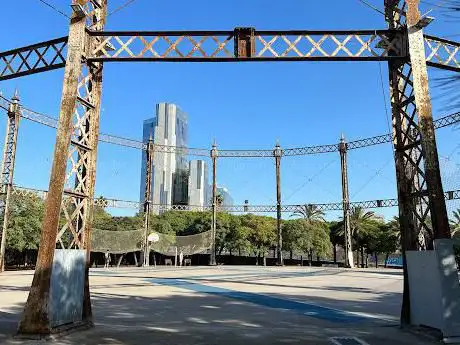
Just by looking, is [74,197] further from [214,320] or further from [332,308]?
[332,308]

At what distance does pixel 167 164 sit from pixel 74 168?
268 feet

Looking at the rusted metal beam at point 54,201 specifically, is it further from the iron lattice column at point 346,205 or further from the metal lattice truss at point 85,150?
the iron lattice column at point 346,205

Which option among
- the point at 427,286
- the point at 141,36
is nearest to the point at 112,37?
the point at 141,36

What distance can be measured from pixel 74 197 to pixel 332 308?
790 centimetres

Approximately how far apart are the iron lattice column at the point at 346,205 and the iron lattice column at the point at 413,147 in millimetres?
31229

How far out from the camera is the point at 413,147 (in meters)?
9.23

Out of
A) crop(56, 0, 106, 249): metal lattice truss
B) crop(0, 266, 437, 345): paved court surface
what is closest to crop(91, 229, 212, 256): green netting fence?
crop(0, 266, 437, 345): paved court surface

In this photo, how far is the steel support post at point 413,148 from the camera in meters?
8.28

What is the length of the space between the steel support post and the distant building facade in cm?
8409

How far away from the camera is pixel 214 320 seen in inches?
402

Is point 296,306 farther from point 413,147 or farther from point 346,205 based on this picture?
point 346,205

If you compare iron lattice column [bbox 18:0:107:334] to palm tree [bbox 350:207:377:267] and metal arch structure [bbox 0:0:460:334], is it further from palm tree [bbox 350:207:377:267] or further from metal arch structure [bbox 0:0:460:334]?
palm tree [bbox 350:207:377:267]

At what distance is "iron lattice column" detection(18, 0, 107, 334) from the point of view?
25.1ft

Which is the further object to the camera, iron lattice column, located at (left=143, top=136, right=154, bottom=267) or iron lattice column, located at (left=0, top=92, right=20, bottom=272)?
iron lattice column, located at (left=143, top=136, right=154, bottom=267)
